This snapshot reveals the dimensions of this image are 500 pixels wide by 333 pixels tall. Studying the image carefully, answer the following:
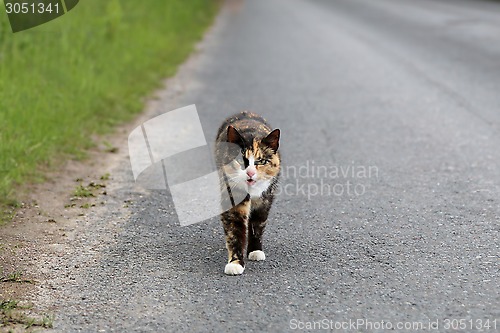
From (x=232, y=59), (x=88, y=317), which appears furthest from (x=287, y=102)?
(x=88, y=317)

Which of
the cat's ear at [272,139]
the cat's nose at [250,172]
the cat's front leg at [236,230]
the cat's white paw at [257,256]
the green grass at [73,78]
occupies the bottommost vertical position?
the green grass at [73,78]

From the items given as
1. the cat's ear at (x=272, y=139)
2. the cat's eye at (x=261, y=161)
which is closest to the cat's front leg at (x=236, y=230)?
the cat's eye at (x=261, y=161)

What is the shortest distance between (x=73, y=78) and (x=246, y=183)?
537cm

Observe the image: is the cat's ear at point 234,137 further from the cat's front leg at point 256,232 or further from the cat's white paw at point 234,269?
the cat's white paw at point 234,269

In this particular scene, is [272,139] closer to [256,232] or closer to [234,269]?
[256,232]

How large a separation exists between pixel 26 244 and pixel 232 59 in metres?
8.52

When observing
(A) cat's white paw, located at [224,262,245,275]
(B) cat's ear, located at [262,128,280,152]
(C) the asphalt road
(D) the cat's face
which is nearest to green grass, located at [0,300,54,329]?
(C) the asphalt road

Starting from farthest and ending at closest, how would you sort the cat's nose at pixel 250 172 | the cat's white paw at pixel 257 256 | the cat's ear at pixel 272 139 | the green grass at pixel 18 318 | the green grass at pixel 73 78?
the green grass at pixel 73 78 < the cat's white paw at pixel 257 256 < the cat's ear at pixel 272 139 < the cat's nose at pixel 250 172 < the green grass at pixel 18 318

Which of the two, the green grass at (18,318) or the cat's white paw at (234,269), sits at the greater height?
the green grass at (18,318)

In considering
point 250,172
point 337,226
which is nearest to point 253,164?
point 250,172

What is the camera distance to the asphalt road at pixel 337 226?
4.04 m

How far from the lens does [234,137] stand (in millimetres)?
4605

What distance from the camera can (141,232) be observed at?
211 inches

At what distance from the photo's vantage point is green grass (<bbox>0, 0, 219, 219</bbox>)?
23.0ft
